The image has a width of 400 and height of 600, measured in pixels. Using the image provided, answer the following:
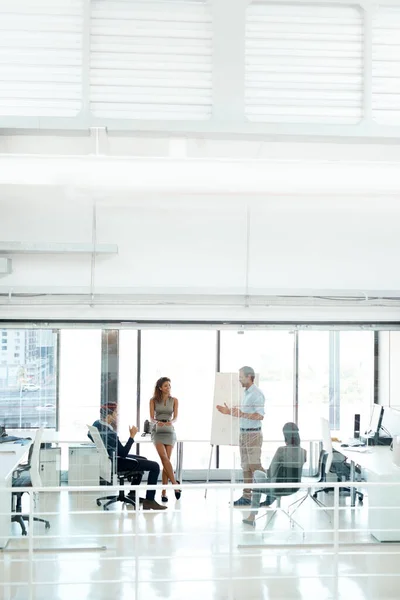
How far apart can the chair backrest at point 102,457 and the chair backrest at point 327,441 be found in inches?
68.5

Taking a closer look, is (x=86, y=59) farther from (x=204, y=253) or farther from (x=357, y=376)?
(x=357, y=376)

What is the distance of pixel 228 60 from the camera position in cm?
152

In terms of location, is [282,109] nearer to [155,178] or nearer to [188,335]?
[155,178]

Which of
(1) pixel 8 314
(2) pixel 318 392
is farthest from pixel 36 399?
(2) pixel 318 392

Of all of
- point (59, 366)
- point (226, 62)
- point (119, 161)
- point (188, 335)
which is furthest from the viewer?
point (188, 335)

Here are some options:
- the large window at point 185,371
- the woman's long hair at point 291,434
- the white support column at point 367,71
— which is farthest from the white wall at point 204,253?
the white support column at point 367,71

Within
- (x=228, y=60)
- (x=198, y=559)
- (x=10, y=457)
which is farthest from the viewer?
(x=10, y=457)

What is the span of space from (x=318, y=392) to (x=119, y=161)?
5070 mm

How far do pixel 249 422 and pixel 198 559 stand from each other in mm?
1199

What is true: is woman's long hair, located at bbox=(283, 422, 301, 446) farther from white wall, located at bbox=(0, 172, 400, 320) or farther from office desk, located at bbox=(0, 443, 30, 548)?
office desk, located at bbox=(0, 443, 30, 548)

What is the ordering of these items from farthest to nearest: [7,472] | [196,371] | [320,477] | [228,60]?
[196,371]
[320,477]
[7,472]
[228,60]

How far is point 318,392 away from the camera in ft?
18.3

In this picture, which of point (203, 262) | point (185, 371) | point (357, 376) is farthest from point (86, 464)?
point (357, 376)

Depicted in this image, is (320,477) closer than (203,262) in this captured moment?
No
